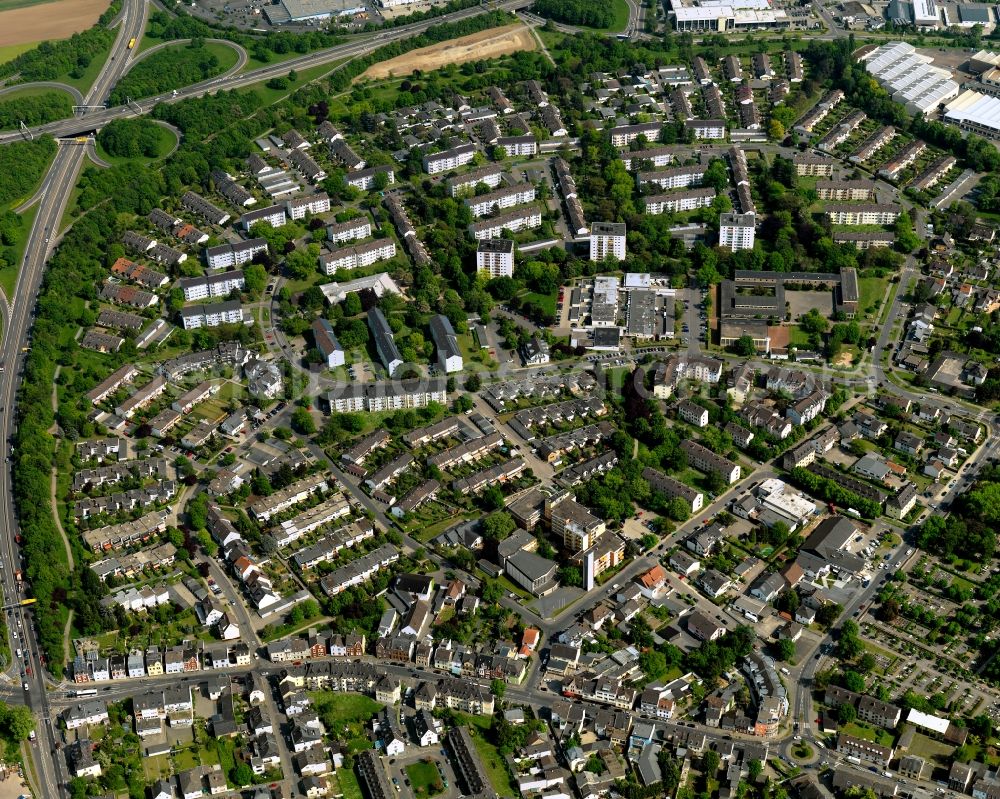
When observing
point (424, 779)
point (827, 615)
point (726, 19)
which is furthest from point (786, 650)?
point (726, 19)

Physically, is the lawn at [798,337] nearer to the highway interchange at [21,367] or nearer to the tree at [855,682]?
the highway interchange at [21,367]

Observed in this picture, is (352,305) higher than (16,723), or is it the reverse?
(352,305)

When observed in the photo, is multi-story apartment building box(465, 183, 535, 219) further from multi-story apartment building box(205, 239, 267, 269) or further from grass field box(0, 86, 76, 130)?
grass field box(0, 86, 76, 130)

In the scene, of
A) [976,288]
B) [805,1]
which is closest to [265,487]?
[976,288]

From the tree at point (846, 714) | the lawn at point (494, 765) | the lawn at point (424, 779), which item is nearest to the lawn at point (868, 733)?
the tree at point (846, 714)

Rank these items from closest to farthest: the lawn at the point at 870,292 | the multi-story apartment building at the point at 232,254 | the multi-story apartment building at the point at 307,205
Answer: the lawn at the point at 870,292 → the multi-story apartment building at the point at 232,254 → the multi-story apartment building at the point at 307,205

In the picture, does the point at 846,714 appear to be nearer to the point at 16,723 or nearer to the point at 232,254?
the point at 16,723

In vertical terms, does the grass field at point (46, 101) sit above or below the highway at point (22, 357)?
above
